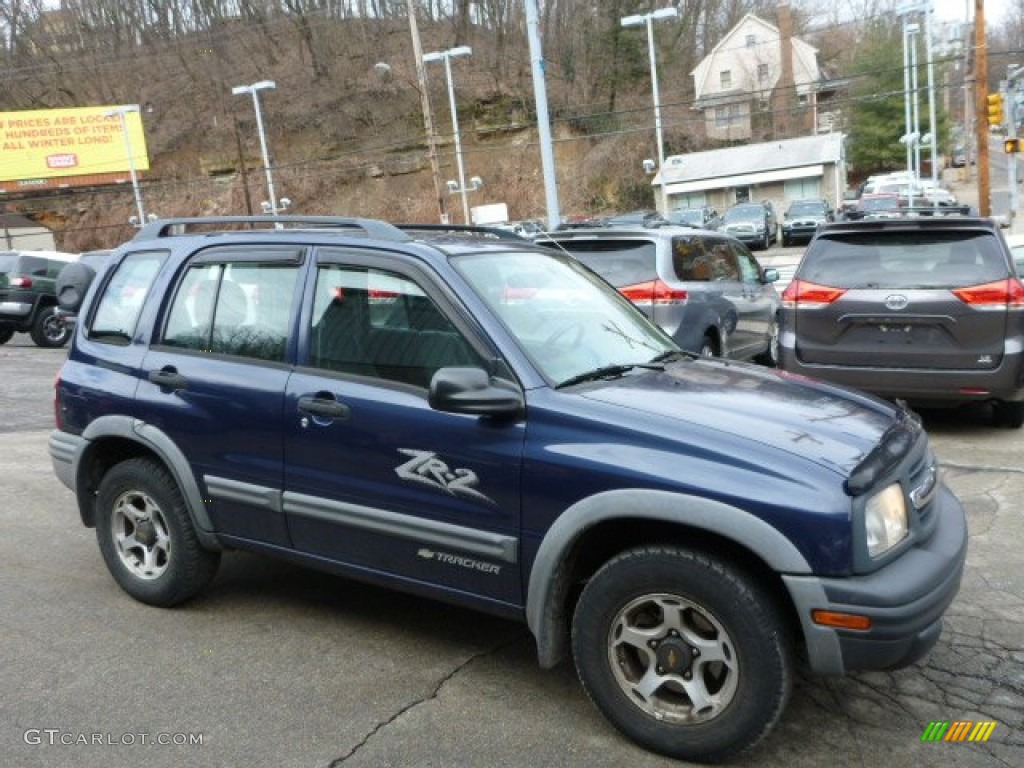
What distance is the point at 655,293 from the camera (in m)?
8.38

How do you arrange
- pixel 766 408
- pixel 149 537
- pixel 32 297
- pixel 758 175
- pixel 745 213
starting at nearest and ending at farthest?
pixel 766 408
pixel 149 537
pixel 32 297
pixel 745 213
pixel 758 175

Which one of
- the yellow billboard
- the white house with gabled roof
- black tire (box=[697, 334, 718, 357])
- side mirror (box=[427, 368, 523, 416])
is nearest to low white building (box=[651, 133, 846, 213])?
the white house with gabled roof

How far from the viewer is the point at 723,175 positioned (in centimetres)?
5494

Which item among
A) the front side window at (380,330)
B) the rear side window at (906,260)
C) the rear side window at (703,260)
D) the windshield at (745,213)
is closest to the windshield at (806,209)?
the windshield at (745,213)

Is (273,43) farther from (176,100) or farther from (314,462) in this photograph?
(314,462)

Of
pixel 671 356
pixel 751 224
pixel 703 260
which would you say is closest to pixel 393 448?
pixel 671 356

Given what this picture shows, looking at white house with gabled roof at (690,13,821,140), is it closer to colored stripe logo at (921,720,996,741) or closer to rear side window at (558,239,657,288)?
rear side window at (558,239,657,288)

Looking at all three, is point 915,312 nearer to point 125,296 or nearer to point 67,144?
point 125,296

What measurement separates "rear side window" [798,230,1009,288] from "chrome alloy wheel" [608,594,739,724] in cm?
508

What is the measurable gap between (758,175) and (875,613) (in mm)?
55115

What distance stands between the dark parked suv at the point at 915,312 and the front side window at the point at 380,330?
4.78 metres

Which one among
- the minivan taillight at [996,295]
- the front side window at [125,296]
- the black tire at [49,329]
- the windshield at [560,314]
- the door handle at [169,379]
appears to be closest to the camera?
the windshield at [560,314]

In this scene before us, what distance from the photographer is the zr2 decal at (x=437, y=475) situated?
331 cm

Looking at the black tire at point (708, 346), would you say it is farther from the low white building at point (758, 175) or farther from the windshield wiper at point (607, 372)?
the low white building at point (758, 175)
